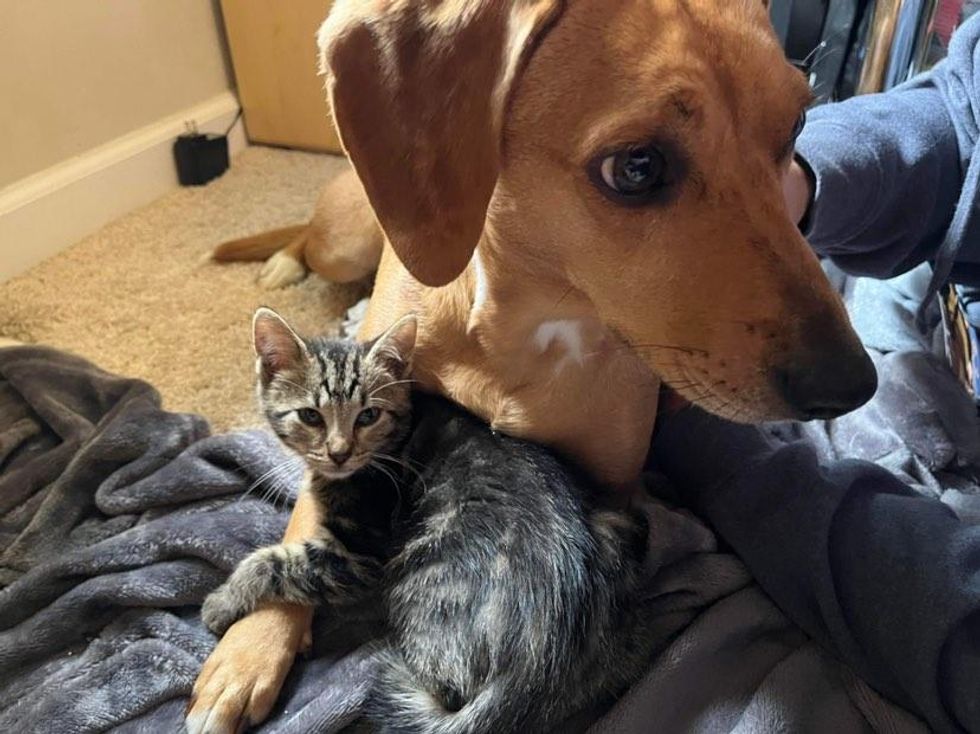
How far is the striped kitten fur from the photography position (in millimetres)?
1030

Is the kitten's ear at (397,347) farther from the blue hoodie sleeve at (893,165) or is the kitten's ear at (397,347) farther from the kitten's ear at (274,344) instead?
the blue hoodie sleeve at (893,165)

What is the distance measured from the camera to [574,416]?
1244mm

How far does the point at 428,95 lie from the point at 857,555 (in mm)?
729

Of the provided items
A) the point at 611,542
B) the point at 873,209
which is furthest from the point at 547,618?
the point at 873,209

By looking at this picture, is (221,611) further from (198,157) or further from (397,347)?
(198,157)

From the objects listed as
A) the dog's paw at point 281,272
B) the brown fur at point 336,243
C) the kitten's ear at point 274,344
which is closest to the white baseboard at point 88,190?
the brown fur at point 336,243

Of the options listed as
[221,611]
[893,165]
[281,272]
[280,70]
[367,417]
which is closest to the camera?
[221,611]

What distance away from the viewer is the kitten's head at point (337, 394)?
1253 mm

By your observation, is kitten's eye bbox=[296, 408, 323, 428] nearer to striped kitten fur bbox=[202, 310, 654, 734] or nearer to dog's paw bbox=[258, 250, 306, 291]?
striped kitten fur bbox=[202, 310, 654, 734]

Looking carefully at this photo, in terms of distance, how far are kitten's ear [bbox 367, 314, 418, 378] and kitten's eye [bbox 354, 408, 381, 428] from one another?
0.06m

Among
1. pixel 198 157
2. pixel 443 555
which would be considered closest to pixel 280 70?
pixel 198 157

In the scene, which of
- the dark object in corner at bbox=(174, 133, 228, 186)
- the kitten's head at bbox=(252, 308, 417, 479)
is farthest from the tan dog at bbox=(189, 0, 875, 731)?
the dark object in corner at bbox=(174, 133, 228, 186)

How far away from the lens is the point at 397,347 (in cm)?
126

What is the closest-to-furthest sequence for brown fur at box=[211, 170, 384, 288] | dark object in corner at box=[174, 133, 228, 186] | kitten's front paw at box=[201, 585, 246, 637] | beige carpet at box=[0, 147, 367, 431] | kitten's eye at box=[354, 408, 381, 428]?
kitten's front paw at box=[201, 585, 246, 637], kitten's eye at box=[354, 408, 381, 428], beige carpet at box=[0, 147, 367, 431], brown fur at box=[211, 170, 384, 288], dark object in corner at box=[174, 133, 228, 186]
